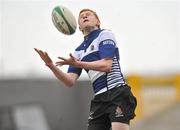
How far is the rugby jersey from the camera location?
805 cm

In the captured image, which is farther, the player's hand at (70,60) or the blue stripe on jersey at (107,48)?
the blue stripe on jersey at (107,48)

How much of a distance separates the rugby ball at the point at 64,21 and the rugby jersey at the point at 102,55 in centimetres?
34

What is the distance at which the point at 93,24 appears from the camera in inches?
326

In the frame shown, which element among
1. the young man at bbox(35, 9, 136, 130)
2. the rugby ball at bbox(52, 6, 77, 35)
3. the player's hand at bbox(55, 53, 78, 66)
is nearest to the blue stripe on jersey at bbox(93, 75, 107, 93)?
the young man at bbox(35, 9, 136, 130)

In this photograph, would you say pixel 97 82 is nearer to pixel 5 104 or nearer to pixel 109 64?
pixel 109 64

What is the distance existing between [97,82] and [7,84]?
496 inches

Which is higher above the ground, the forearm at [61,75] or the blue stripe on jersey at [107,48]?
the blue stripe on jersey at [107,48]

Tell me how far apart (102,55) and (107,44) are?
0.15 m

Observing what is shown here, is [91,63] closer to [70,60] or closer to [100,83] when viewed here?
[70,60]

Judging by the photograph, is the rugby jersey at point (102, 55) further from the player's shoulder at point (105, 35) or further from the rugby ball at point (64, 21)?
the rugby ball at point (64, 21)

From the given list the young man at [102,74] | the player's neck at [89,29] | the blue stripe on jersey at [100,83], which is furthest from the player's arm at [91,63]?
the player's neck at [89,29]

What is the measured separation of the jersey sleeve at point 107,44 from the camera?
7965 mm

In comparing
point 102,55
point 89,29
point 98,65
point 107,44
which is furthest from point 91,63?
point 89,29

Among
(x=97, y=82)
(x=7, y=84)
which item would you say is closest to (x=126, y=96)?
(x=97, y=82)
